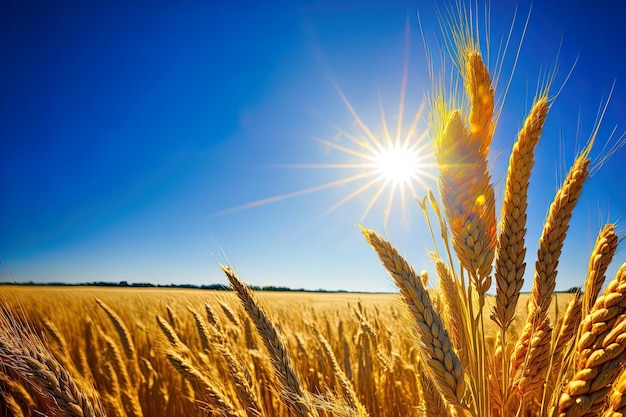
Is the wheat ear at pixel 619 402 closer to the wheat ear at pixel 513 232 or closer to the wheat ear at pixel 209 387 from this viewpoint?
the wheat ear at pixel 513 232

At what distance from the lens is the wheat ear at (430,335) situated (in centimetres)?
88

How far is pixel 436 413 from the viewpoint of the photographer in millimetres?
1345

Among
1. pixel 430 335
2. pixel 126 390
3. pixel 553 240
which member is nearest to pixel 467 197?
pixel 553 240

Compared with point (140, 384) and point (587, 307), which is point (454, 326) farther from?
point (140, 384)

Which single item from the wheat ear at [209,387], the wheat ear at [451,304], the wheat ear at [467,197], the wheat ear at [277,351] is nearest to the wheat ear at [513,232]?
the wheat ear at [467,197]

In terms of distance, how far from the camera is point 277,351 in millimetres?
1227

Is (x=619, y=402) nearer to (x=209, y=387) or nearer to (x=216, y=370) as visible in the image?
(x=209, y=387)

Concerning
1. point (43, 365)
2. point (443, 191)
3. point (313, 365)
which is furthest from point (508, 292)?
point (313, 365)

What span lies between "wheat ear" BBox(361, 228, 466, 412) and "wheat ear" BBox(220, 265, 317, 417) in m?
0.45

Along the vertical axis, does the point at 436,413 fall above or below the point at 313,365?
below

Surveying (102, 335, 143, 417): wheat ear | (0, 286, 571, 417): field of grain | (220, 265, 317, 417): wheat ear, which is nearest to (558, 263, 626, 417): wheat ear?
(220, 265, 317, 417): wheat ear

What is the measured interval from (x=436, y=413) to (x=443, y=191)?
97 centimetres

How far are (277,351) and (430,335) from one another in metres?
0.59

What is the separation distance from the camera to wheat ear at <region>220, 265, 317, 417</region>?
1.16 meters
